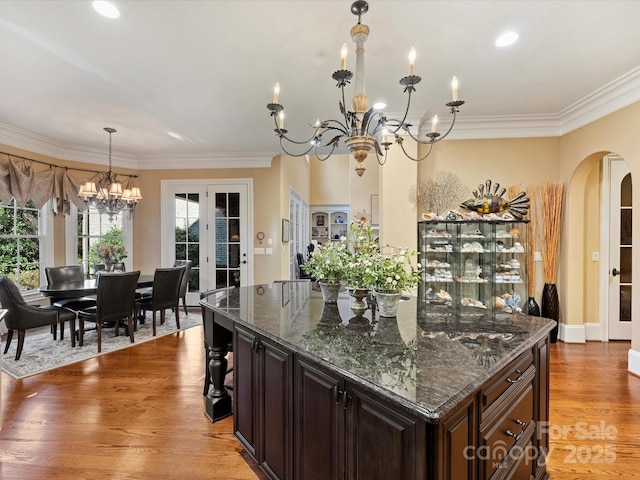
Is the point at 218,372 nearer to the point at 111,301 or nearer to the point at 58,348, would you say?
the point at 111,301

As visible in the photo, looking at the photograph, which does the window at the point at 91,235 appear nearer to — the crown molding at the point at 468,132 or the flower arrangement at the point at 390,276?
the crown molding at the point at 468,132

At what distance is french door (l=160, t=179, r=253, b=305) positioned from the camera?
19.3 feet

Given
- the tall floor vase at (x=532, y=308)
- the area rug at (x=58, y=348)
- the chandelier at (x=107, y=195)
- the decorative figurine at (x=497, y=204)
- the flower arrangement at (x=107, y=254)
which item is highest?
the chandelier at (x=107, y=195)

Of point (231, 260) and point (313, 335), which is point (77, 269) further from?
point (313, 335)

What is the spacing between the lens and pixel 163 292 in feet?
14.2

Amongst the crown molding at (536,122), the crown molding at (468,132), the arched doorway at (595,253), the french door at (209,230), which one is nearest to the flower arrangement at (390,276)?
the crown molding at (468,132)

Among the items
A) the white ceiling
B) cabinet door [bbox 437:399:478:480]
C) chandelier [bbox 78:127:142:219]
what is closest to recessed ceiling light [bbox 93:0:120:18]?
the white ceiling

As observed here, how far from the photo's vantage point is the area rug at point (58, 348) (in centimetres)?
325

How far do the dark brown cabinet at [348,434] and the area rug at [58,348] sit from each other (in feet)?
10.8

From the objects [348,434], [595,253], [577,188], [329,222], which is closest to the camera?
[348,434]

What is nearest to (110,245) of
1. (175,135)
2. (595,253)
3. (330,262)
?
(175,135)

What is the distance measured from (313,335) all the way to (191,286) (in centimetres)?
510

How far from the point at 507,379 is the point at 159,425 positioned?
2.28 meters

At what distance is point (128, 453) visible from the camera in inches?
78.5
